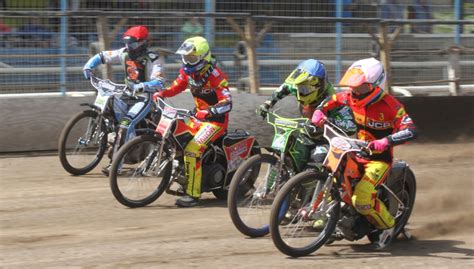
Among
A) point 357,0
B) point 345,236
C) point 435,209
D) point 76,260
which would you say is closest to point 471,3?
point 357,0

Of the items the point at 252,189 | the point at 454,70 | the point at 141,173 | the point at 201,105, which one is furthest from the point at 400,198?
the point at 454,70

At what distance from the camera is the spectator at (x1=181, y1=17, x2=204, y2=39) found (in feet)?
41.3

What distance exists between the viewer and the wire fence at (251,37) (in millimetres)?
11891

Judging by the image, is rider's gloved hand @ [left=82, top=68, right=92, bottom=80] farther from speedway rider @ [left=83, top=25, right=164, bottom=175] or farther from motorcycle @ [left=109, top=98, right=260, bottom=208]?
motorcycle @ [left=109, top=98, right=260, bottom=208]

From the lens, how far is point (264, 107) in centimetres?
803

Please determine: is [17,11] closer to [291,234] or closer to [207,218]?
[207,218]

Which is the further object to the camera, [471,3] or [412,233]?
[471,3]

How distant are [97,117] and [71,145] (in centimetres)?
47

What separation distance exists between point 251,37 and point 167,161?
4.36 meters

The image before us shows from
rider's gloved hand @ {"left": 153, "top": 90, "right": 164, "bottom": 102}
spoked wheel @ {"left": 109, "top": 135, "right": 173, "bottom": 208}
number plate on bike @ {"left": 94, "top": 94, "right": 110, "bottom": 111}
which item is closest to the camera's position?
spoked wheel @ {"left": 109, "top": 135, "right": 173, "bottom": 208}

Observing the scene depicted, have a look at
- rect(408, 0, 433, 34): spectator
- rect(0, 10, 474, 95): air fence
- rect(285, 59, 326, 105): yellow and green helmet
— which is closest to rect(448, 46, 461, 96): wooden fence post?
rect(0, 10, 474, 95): air fence

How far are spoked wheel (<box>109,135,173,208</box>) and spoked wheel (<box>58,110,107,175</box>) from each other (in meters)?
1.59

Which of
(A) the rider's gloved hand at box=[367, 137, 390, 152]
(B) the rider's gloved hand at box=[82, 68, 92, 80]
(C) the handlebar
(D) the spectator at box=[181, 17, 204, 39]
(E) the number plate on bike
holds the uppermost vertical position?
(D) the spectator at box=[181, 17, 204, 39]

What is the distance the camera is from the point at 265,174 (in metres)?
7.58
